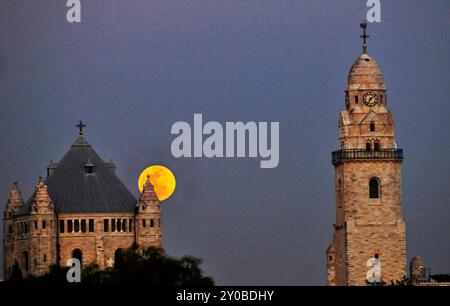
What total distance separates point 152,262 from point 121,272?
8.95 ft

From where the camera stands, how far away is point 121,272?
6880 inches
